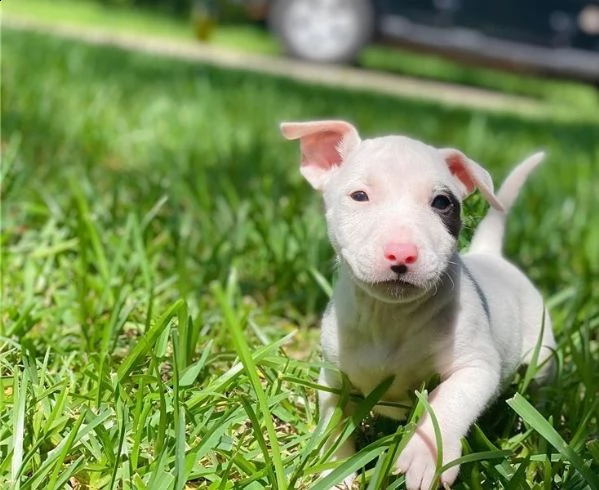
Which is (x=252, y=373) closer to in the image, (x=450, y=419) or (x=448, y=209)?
(x=450, y=419)

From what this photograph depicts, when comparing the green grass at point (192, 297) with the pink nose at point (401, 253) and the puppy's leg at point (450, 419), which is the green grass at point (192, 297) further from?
the pink nose at point (401, 253)

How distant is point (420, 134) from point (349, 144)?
3810mm

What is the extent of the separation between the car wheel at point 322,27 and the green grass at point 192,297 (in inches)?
237

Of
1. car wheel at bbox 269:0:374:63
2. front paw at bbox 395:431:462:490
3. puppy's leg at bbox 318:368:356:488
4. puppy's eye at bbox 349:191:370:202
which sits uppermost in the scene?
puppy's eye at bbox 349:191:370:202

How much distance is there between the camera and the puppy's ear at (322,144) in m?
2.08

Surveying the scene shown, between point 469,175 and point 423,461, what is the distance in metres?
0.60

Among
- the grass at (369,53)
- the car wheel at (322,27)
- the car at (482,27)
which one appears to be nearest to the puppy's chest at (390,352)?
the car at (482,27)

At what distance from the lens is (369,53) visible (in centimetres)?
1479

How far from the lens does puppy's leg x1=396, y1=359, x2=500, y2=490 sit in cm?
176

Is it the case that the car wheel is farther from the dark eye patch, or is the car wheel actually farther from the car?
the dark eye patch

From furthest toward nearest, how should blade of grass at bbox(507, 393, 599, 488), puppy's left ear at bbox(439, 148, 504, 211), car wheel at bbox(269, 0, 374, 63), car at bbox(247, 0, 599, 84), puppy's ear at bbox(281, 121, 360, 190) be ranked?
car wheel at bbox(269, 0, 374, 63) → car at bbox(247, 0, 599, 84) → puppy's ear at bbox(281, 121, 360, 190) → puppy's left ear at bbox(439, 148, 504, 211) → blade of grass at bbox(507, 393, 599, 488)

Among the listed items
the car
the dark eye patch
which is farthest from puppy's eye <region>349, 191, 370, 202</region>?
the car

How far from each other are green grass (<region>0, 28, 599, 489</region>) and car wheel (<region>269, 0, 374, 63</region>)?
19.7 ft

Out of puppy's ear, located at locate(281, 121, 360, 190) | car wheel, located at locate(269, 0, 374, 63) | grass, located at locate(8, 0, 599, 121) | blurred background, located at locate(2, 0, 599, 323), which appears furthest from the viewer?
grass, located at locate(8, 0, 599, 121)
